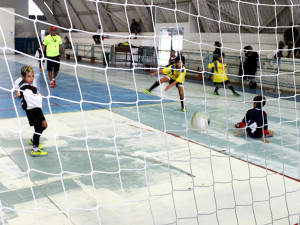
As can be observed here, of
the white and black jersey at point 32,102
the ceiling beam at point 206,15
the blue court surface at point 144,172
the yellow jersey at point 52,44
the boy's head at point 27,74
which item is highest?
the ceiling beam at point 206,15

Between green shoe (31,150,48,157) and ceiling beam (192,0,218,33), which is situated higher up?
ceiling beam (192,0,218,33)

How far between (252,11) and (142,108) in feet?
25.8

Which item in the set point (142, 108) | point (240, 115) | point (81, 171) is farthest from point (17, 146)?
point (240, 115)

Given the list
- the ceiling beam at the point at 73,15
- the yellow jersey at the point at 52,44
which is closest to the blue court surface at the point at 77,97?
the yellow jersey at the point at 52,44

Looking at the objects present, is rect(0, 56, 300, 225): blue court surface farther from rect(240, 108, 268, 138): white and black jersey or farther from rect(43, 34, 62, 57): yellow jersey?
rect(43, 34, 62, 57): yellow jersey

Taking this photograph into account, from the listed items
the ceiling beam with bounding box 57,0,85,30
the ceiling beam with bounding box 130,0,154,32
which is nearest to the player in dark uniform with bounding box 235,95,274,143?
the ceiling beam with bounding box 130,0,154,32

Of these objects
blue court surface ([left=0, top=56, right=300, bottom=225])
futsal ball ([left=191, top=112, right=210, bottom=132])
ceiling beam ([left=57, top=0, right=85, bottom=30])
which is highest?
ceiling beam ([left=57, top=0, right=85, bottom=30])

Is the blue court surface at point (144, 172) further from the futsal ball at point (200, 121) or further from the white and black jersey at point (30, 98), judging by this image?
the white and black jersey at point (30, 98)

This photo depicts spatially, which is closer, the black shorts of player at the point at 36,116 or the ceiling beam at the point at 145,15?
the black shorts of player at the point at 36,116

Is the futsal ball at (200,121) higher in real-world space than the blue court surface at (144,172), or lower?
higher

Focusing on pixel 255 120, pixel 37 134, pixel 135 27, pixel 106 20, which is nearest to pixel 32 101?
pixel 37 134

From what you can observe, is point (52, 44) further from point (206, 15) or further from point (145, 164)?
point (206, 15)

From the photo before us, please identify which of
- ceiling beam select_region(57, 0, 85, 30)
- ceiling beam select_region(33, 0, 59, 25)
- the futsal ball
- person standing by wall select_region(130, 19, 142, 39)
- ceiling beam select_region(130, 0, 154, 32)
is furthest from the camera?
ceiling beam select_region(33, 0, 59, 25)

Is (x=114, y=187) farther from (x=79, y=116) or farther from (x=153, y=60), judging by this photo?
(x=153, y=60)
